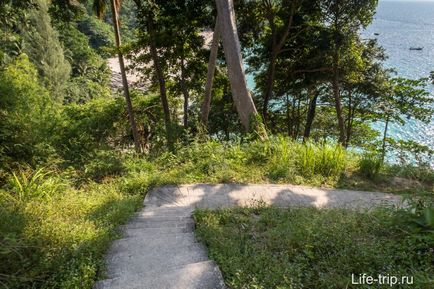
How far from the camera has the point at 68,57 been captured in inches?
1241

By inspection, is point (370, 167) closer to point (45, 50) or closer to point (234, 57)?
point (234, 57)

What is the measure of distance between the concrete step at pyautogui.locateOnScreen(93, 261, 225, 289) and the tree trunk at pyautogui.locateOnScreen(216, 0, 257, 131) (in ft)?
14.8

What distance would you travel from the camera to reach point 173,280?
251 cm

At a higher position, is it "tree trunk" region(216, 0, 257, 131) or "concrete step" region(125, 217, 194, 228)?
"tree trunk" region(216, 0, 257, 131)

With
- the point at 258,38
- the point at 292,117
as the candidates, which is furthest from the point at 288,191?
the point at 292,117

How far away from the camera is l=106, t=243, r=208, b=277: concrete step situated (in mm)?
2656

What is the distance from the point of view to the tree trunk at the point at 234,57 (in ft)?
21.1

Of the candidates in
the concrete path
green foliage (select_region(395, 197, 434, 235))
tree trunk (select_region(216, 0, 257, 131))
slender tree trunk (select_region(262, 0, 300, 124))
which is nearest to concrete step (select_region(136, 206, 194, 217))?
the concrete path

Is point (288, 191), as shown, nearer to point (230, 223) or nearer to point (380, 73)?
point (230, 223)

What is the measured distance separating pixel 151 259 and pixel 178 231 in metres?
0.66

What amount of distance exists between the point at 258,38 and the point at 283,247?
35.3 ft

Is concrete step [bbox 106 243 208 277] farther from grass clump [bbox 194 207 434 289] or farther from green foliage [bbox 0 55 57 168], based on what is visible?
green foliage [bbox 0 55 57 168]

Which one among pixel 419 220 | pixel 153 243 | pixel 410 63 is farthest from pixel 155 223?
pixel 410 63

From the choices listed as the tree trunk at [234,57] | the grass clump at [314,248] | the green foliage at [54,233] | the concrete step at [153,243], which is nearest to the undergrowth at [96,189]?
the green foliage at [54,233]
